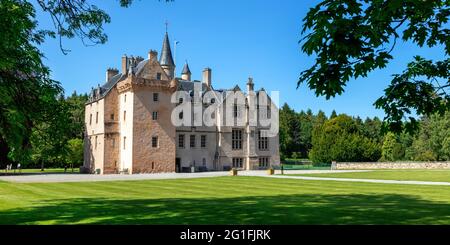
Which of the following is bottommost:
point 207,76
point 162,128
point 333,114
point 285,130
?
point 162,128

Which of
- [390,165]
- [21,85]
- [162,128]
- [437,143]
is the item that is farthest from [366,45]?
[437,143]

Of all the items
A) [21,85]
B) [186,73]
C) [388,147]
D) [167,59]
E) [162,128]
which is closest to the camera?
[21,85]

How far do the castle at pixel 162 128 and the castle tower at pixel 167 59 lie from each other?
0.15m

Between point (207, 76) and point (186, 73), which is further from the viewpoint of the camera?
point (186, 73)

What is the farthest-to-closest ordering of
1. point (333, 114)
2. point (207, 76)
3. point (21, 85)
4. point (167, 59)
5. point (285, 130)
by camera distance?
1. point (333, 114)
2. point (285, 130)
3. point (167, 59)
4. point (207, 76)
5. point (21, 85)

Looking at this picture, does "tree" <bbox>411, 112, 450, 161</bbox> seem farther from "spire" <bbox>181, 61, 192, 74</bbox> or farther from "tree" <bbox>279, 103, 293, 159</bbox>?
"spire" <bbox>181, 61, 192, 74</bbox>

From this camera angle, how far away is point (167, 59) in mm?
61969

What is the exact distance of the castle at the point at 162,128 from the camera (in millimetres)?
48625

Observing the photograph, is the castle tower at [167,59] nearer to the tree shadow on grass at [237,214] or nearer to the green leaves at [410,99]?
the tree shadow on grass at [237,214]

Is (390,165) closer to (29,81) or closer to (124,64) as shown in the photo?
(124,64)

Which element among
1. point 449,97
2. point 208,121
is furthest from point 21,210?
point 208,121

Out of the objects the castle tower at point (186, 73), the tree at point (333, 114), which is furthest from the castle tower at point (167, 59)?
the tree at point (333, 114)

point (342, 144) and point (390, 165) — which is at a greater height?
point (342, 144)

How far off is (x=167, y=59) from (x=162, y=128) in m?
15.6
